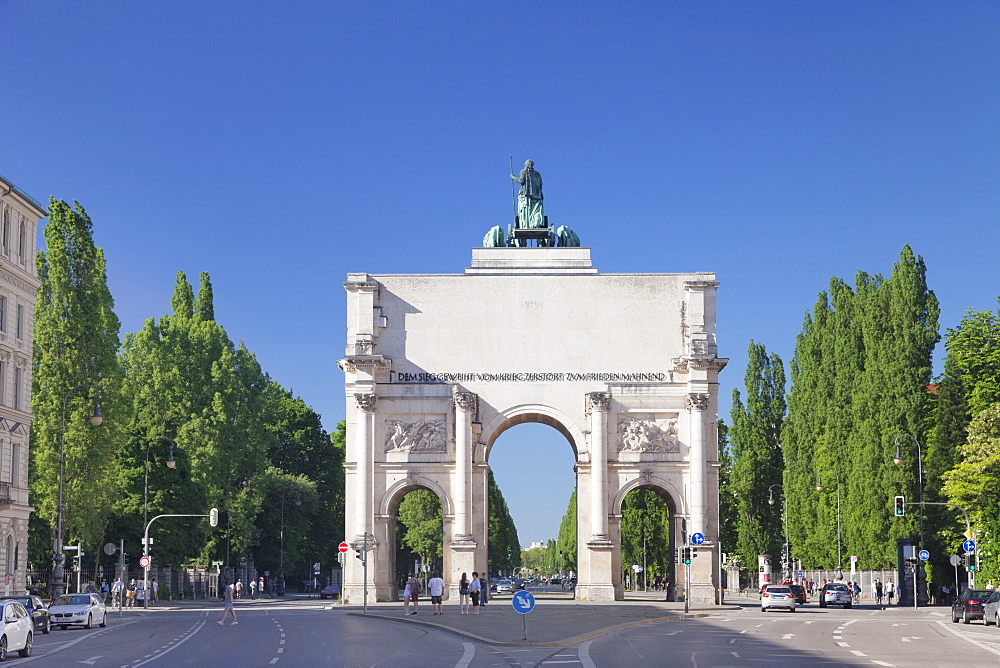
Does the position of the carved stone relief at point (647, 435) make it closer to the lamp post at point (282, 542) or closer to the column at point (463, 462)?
the column at point (463, 462)

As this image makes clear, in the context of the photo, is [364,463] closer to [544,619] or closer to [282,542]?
[544,619]

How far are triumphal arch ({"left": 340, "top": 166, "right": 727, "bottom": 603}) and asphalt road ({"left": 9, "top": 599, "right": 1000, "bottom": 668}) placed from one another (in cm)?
1634

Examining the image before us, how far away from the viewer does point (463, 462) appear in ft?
214

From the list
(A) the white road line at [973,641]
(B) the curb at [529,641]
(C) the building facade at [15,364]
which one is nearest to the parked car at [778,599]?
(B) the curb at [529,641]

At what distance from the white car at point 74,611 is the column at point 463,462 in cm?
2078

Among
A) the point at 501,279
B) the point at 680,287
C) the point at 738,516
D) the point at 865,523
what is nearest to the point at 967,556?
the point at 865,523

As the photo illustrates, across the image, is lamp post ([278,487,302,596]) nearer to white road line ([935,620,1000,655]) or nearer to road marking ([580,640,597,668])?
white road line ([935,620,1000,655])

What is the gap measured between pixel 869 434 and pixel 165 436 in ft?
142

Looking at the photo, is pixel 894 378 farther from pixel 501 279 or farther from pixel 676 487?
pixel 501 279

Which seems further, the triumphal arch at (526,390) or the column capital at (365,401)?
the column capital at (365,401)

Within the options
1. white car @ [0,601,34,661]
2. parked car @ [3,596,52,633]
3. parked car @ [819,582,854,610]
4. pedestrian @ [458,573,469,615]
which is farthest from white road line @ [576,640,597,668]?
parked car @ [819,582,854,610]

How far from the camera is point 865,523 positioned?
259ft

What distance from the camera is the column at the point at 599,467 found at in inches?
2554

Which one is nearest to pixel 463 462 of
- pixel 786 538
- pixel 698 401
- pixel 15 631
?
pixel 698 401
